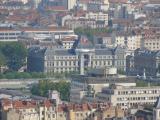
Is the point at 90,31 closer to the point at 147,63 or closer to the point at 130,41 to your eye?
the point at 130,41

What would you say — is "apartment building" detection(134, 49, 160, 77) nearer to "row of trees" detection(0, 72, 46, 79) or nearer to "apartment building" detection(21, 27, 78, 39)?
"row of trees" detection(0, 72, 46, 79)

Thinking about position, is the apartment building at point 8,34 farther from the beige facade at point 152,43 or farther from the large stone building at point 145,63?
the large stone building at point 145,63

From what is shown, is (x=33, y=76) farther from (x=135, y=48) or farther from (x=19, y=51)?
(x=135, y=48)

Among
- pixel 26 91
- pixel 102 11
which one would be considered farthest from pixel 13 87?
pixel 102 11

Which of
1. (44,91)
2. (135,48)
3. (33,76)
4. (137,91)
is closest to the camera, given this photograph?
(137,91)

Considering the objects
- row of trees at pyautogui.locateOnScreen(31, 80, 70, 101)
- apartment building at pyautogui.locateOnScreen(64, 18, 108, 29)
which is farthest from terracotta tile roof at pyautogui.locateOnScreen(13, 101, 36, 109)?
apartment building at pyautogui.locateOnScreen(64, 18, 108, 29)

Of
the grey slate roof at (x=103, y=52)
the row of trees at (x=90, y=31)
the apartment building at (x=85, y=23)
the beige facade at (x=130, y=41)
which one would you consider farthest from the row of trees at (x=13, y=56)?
the apartment building at (x=85, y=23)
